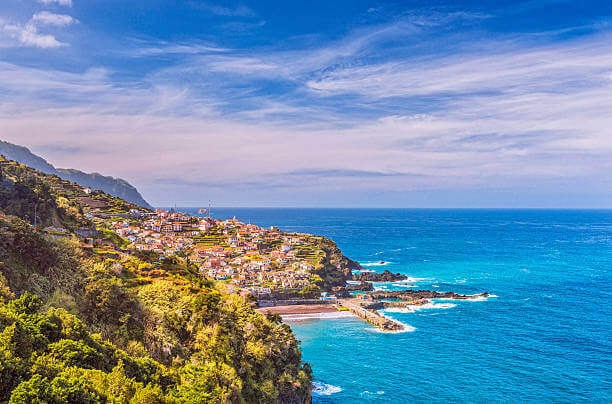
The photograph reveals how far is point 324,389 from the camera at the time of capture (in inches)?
1703

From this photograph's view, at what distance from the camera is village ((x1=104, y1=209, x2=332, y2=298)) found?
3310 inches

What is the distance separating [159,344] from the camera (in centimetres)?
2795

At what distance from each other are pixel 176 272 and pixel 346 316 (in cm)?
3853

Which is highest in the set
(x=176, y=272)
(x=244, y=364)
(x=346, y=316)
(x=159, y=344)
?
(x=176, y=272)

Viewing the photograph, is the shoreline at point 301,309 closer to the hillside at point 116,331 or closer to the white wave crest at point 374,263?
the hillside at point 116,331

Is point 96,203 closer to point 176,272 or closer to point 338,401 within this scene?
point 176,272

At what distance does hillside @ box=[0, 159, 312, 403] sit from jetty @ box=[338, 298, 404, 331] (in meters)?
25.4

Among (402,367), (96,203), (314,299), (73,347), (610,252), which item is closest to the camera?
(73,347)

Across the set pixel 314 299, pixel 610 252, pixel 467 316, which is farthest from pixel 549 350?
pixel 610 252

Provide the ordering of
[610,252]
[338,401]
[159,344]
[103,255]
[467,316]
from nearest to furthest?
[159,344], [103,255], [338,401], [467,316], [610,252]

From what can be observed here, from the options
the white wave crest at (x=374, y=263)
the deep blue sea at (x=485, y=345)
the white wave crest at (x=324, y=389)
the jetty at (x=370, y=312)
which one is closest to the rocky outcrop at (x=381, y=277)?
the deep blue sea at (x=485, y=345)

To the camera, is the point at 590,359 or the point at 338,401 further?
the point at 590,359

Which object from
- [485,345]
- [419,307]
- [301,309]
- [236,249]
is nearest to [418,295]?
[419,307]

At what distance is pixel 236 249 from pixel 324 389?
6997cm
